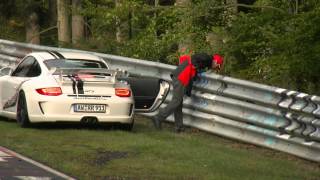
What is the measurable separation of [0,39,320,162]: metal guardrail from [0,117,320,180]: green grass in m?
0.17

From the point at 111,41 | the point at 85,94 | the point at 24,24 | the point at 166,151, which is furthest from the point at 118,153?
the point at 24,24

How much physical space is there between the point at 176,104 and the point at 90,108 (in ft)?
4.79

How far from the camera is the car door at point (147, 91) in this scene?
582 inches

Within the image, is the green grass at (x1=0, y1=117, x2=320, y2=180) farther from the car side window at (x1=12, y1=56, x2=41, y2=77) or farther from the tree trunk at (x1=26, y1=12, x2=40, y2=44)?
the tree trunk at (x1=26, y1=12, x2=40, y2=44)

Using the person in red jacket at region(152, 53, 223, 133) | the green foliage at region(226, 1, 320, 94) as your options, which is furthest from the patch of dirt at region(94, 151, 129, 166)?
the green foliage at region(226, 1, 320, 94)

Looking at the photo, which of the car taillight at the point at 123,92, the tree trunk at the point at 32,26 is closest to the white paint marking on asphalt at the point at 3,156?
the car taillight at the point at 123,92

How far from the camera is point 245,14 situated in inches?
715

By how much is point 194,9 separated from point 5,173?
979 centimetres

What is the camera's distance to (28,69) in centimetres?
1487

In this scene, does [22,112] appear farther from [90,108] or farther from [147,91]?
[147,91]

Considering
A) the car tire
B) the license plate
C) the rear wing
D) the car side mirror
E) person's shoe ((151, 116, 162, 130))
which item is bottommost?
person's shoe ((151, 116, 162, 130))

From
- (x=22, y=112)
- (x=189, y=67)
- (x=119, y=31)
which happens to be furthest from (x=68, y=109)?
(x=119, y=31)

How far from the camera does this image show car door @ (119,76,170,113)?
1477cm

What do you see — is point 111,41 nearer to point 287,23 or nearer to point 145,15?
point 145,15
